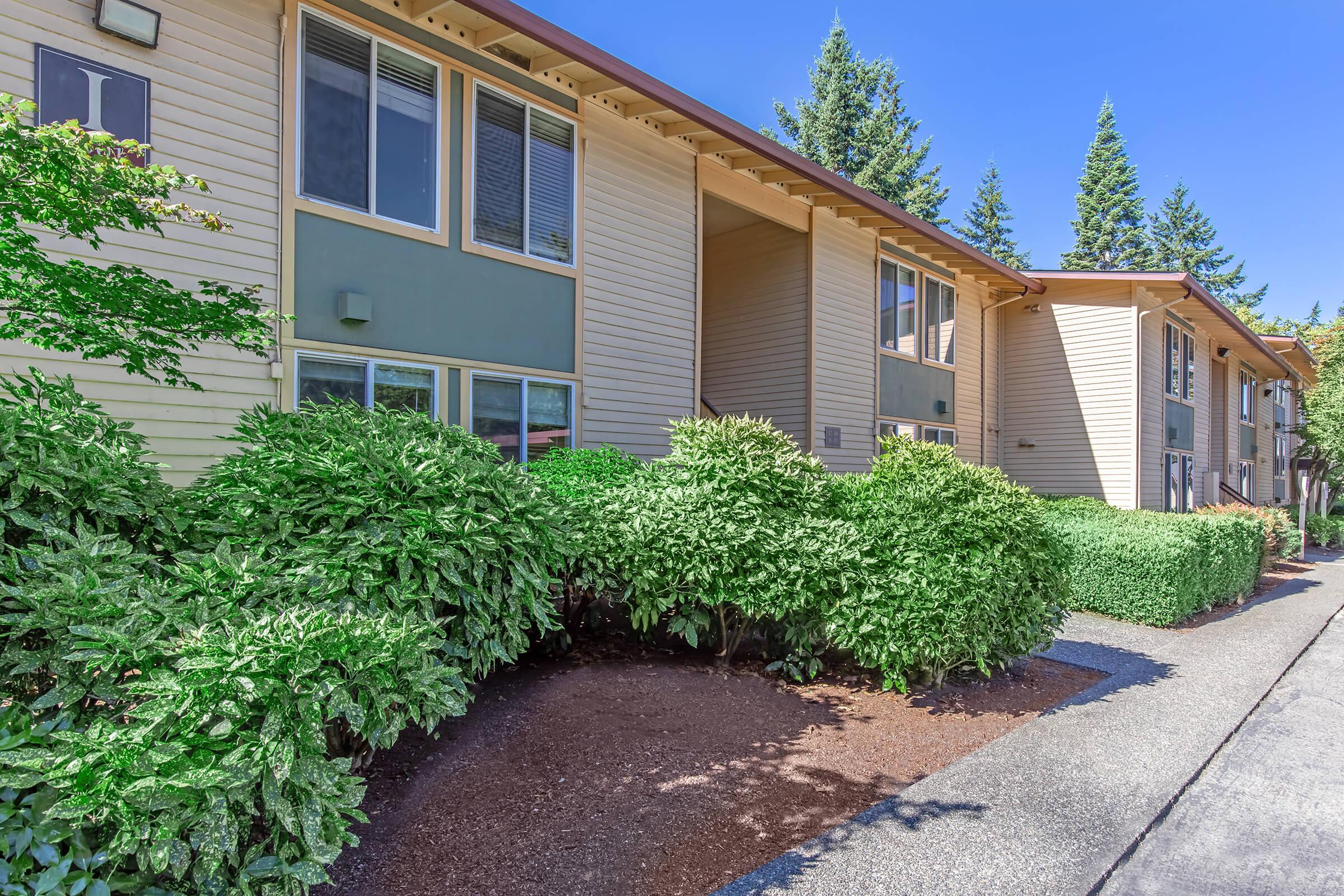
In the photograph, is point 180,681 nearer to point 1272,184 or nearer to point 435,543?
point 435,543

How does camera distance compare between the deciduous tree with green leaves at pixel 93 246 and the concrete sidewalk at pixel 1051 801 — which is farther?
the deciduous tree with green leaves at pixel 93 246

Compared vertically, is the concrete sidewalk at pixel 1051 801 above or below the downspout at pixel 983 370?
below

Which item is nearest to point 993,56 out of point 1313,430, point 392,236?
point 1313,430

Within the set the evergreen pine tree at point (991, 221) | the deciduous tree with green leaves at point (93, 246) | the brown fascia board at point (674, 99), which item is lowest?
the deciduous tree with green leaves at point (93, 246)

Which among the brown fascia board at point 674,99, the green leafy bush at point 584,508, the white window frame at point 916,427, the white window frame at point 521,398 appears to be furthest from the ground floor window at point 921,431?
the green leafy bush at point 584,508

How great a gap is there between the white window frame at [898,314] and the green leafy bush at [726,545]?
7683 millimetres

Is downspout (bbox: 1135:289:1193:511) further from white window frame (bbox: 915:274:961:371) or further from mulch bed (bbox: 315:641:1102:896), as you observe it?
mulch bed (bbox: 315:641:1102:896)

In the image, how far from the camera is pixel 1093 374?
1543cm

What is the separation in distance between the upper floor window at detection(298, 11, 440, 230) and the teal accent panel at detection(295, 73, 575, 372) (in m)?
0.22

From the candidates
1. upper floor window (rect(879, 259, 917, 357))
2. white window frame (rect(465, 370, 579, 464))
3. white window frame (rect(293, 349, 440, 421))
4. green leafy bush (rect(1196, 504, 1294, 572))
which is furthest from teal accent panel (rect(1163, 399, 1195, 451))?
white window frame (rect(293, 349, 440, 421))

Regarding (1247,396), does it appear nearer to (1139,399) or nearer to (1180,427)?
(1180,427)

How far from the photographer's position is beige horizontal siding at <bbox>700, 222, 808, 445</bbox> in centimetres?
1155

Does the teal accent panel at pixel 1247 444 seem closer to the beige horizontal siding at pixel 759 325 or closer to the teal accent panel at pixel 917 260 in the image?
the teal accent panel at pixel 917 260

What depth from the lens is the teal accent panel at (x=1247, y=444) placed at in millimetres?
23750
